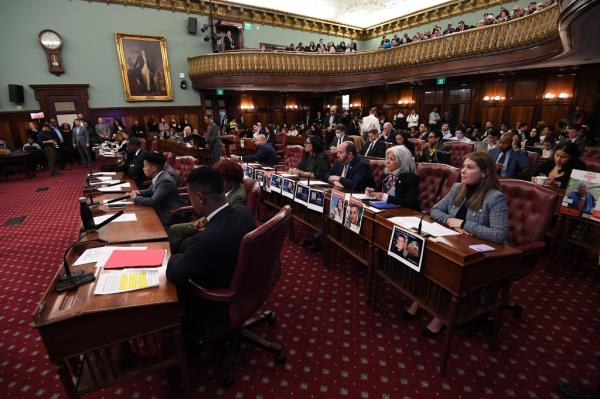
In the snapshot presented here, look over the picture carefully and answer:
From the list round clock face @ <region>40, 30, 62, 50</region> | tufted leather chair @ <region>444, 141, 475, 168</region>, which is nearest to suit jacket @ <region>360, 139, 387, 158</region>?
tufted leather chair @ <region>444, 141, 475, 168</region>

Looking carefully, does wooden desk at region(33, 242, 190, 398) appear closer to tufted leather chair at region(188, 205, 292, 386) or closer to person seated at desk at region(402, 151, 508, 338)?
tufted leather chair at region(188, 205, 292, 386)

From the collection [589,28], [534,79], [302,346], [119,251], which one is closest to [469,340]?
[302,346]

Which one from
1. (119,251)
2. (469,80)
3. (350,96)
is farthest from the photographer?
(350,96)

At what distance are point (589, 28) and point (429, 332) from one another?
579 centimetres

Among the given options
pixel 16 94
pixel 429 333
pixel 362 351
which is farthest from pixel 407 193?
pixel 16 94

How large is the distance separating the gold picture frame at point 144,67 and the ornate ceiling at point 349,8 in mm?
4487

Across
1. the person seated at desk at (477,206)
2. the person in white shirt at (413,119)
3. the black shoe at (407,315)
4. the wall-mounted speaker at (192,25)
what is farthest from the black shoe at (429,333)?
the wall-mounted speaker at (192,25)

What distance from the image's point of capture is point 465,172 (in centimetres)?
223

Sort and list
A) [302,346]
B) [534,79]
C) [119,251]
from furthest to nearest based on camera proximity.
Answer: [534,79] < [302,346] < [119,251]

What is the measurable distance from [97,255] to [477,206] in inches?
104

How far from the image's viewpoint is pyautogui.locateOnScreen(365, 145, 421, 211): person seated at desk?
2756 mm

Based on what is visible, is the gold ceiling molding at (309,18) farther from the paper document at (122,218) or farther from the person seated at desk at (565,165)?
the paper document at (122,218)

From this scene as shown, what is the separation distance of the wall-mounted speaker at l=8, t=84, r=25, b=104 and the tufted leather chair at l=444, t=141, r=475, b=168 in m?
13.5

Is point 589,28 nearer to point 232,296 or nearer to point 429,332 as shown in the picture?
point 429,332
